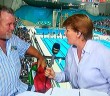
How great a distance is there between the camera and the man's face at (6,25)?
1640 mm

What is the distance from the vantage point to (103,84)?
60.0 inches

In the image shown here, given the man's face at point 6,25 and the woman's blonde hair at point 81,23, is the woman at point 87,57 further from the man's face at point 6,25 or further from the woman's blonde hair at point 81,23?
the man's face at point 6,25

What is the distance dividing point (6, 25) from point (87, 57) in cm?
61

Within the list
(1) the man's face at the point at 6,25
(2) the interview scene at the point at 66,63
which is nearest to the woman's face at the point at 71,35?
(2) the interview scene at the point at 66,63

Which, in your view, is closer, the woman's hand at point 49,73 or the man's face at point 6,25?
the woman's hand at point 49,73

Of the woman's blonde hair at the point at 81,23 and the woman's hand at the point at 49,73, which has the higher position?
the woman's blonde hair at the point at 81,23

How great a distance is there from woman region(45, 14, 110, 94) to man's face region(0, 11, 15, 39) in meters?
0.40

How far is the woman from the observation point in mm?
1493

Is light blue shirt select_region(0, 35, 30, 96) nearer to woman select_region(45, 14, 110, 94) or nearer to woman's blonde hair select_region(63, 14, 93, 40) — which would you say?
woman select_region(45, 14, 110, 94)

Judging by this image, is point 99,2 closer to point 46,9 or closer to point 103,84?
point 46,9

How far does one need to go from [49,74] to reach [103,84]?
36 cm

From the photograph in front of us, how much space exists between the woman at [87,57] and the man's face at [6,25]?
15.6 inches

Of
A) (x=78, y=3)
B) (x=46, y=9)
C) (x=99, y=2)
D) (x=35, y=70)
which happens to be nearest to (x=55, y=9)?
(x=46, y=9)

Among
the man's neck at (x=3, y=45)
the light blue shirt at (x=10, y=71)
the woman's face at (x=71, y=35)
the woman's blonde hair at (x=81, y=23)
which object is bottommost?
the light blue shirt at (x=10, y=71)
